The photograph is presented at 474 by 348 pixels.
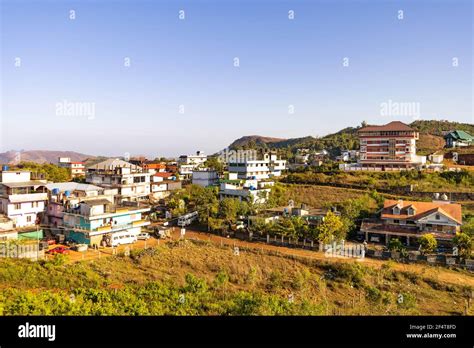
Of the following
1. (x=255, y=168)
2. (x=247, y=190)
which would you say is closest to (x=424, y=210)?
(x=247, y=190)

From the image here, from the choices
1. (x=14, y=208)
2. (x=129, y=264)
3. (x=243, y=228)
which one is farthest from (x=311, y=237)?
(x=14, y=208)

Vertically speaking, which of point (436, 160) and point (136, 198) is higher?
point (436, 160)

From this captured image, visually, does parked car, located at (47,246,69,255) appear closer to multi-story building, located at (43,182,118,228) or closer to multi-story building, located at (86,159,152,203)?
multi-story building, located at (43,182,118,228)

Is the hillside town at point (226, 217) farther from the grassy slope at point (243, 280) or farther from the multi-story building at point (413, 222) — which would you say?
the grassy slope at point (243, 280)

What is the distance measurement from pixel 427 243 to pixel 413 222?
2558mm

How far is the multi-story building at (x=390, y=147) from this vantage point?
3566cm

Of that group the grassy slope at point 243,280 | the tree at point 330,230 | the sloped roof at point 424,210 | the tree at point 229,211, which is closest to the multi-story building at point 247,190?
the tree at point 229,211

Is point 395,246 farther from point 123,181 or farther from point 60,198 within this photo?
point 123,181

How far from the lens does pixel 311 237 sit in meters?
20.0

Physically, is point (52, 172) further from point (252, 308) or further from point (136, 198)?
point (252, 308)

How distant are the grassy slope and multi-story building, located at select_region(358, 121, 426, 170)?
2146cm

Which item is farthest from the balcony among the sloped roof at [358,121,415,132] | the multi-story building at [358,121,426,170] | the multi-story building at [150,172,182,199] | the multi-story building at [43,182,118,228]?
the sloped roof at [358,121,415,132]

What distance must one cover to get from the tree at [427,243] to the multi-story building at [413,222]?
4.12 feet
